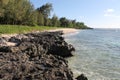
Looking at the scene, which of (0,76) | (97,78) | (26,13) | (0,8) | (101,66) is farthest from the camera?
(26,13)

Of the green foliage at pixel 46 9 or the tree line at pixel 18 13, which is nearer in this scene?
the tree line at pixel 18 13

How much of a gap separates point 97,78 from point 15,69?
8.00 meters

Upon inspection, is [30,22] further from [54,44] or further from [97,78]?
[97,78]

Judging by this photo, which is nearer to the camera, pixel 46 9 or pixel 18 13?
pixel 18 13

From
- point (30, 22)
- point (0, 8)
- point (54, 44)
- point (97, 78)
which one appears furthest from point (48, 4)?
point (97, 78)

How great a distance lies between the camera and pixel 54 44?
101ft

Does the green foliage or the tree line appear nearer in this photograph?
the tree line

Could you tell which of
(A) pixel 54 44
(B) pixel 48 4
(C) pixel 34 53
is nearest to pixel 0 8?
(A) pixel 54 44

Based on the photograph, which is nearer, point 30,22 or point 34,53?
point 34,53

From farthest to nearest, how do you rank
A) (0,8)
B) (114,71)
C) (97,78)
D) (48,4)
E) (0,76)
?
(48,4) < (0,8) < (114,71) < (97,78) < (0,76)

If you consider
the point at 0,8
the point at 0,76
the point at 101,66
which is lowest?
the point at 101,66

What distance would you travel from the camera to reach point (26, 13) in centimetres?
9350

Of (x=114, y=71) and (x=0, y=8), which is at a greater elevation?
(x=0, y=8)

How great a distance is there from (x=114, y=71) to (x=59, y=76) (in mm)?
10618
